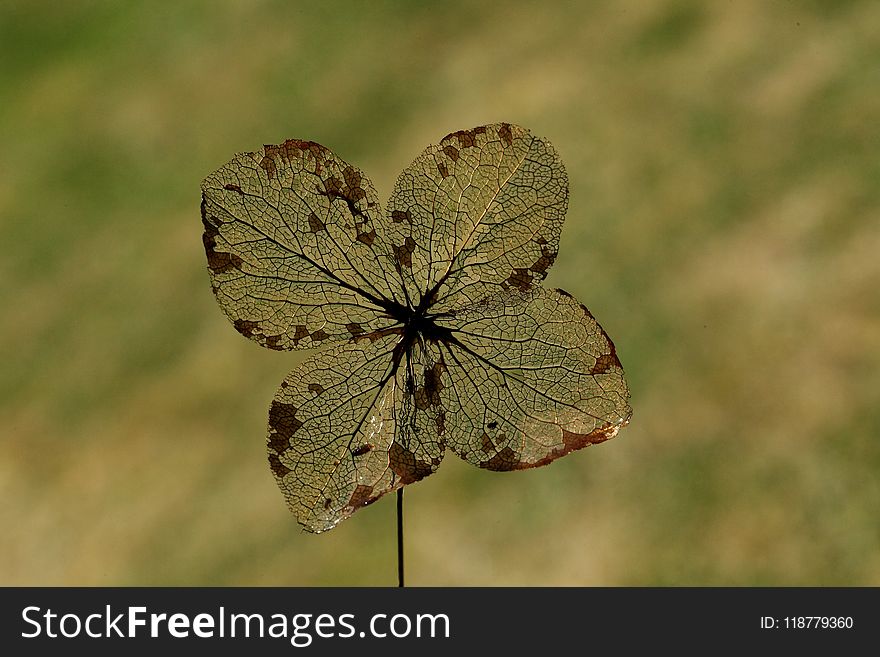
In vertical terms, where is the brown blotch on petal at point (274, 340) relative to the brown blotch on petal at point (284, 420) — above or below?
above

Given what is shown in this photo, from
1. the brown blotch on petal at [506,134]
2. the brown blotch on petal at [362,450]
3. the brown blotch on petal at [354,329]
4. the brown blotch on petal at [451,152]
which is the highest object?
the brown blotch on petal at [506,134]

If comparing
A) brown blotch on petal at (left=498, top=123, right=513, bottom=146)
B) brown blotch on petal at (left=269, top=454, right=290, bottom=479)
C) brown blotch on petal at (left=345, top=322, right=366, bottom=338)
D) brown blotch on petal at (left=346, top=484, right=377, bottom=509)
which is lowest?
brown blotch on petal at (left=346, top=484, right=377, bottom=509)
